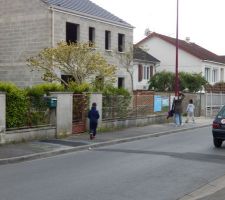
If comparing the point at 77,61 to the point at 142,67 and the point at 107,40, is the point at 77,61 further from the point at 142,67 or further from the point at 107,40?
the point at 142,67

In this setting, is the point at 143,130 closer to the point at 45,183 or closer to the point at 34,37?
the point at 34,37

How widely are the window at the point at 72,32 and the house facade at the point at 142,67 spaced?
44.7 ft

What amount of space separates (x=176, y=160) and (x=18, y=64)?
1948cm

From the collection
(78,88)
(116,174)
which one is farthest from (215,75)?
(116,174)

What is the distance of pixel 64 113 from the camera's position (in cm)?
1859

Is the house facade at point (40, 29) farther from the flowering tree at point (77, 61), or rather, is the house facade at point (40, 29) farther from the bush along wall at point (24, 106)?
the bush along wall at point (24, 106)

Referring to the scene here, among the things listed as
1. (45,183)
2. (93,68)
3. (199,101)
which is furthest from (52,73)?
(45,183)

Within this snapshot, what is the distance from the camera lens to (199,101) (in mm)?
35281

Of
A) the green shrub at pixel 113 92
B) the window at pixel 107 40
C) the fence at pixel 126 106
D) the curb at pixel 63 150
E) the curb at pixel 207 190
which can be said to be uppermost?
the window at pixel 107 40

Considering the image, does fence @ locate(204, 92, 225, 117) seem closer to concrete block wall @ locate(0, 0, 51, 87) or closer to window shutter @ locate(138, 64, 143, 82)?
window shutter @ locate(138, 64, 143, 82)

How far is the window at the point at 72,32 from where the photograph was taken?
30.8 meters

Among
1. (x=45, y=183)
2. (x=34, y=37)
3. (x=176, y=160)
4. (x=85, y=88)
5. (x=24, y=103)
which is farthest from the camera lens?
(x=34, y=37)

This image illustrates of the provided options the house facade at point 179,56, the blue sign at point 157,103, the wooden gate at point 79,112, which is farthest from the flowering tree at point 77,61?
the house facade at point 179,56

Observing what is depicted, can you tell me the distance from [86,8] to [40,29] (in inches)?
177
